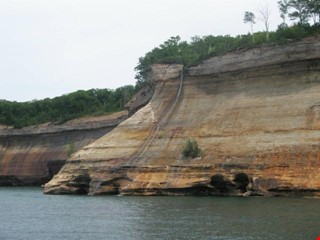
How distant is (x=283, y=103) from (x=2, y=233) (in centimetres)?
2555

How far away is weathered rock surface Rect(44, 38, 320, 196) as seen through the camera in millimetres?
40344

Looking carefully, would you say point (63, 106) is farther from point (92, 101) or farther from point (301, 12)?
point (301, 12)

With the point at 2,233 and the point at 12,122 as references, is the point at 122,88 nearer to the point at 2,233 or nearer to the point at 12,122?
the point at 12,122

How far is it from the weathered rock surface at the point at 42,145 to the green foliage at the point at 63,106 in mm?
6472

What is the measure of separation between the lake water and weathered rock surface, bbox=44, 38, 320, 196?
359 centimetres

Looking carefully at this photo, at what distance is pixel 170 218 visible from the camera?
2867 centimetres

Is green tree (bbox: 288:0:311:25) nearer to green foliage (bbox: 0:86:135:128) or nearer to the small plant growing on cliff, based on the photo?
the small plant growing on cliff

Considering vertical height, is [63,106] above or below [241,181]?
above

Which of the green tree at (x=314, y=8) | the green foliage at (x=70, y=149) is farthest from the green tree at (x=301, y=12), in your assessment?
the green foliage at (x=70, y=149)

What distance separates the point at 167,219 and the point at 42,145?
57556 mm

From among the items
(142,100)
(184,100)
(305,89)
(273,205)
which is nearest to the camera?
(273,205)

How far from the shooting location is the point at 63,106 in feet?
321

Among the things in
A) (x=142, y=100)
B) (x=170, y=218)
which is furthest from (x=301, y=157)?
(x=142, y=100)

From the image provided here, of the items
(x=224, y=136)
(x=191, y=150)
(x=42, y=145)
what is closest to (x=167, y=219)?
(x=191, y=150)
